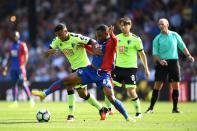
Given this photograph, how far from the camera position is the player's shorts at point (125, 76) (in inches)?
754

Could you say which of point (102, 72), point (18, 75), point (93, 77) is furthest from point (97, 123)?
point (18, 75)

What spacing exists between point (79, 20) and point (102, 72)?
1749 centimetres

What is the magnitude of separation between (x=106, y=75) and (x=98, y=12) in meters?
17.0

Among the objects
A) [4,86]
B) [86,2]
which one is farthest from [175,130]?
[86,2]

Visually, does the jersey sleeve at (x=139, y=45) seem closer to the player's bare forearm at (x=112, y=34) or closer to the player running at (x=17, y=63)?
the player's bare forearm at (x=112, y=34)

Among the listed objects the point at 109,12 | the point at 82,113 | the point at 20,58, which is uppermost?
the point at 109,12

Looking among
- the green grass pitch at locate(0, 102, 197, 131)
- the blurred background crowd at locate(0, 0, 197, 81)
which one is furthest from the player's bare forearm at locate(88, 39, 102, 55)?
the blurred background crowd at locate(0, 0, 197, 81)

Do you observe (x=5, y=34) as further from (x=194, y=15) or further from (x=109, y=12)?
(x=194, y=15)

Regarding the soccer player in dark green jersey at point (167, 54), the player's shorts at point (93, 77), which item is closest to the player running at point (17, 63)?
the soccer player in dark green jersey at point (167, 54)

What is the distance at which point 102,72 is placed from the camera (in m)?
17.1

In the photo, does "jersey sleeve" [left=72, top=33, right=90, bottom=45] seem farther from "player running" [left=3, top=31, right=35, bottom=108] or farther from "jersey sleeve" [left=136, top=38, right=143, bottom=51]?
"player running" [left=3, top=31, right=35, bottom=108]

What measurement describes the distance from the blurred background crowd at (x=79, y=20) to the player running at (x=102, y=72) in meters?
11.4

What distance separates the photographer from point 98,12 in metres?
33.8

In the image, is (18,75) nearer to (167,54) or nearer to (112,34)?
(167,54)
